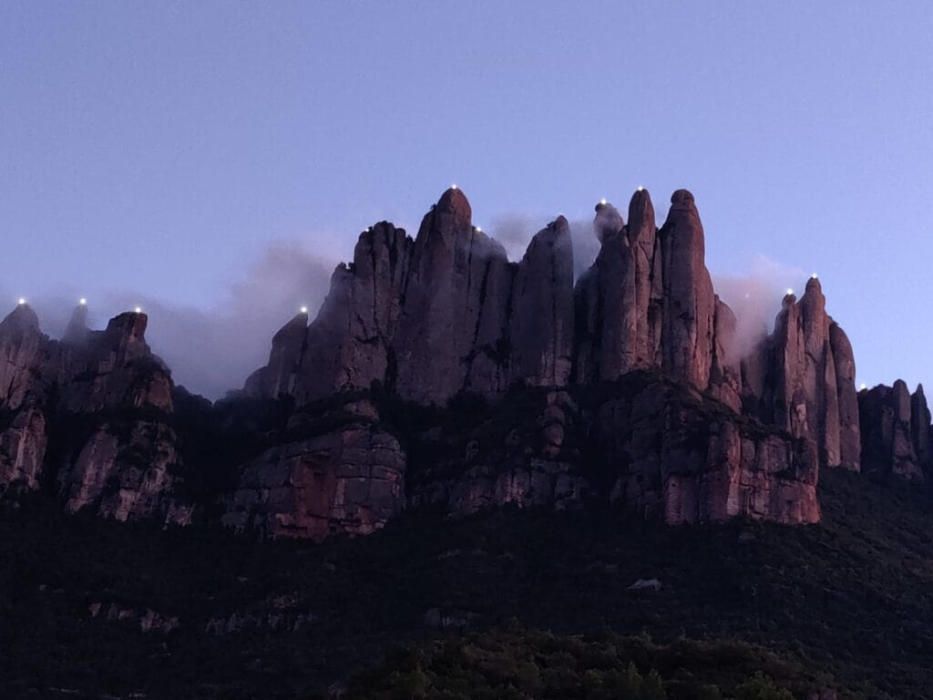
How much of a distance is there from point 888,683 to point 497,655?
24.6m

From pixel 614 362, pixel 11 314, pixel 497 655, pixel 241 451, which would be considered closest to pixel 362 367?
pixel 241 451

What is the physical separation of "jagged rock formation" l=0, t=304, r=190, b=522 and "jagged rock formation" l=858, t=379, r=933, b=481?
6451cm

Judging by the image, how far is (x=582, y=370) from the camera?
143125 mm

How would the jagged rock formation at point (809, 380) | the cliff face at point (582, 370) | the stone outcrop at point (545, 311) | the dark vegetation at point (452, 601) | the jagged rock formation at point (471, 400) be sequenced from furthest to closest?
the jagged rock formation at point (809, 380), the stone outcrop at point (545, 311), the jagged rock formation at point (471, 400), the cliff face at point (582, 370), the dark vegetation at point (452, 601)

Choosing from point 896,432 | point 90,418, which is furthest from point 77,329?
point 896,432

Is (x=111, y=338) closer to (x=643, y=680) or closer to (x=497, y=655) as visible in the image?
(x=497, y=655)

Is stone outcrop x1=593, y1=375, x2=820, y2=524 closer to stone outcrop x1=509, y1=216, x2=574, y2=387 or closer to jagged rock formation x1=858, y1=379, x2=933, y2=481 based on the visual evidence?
stone outcrop x1=509, y1=216, x2=574, y2=387

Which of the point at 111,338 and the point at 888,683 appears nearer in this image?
the point at 888,683

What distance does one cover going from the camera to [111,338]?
148125 millimetres

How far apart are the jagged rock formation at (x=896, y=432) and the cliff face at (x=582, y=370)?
257 cm

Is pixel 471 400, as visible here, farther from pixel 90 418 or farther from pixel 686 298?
pixel 90 418

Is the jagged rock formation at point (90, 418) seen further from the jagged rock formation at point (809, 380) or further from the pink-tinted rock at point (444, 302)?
the jagged rock formation at point (809, 380)

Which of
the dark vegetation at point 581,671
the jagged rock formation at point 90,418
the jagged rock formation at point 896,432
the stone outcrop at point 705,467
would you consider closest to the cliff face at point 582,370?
the stone outcrop at point 705,467

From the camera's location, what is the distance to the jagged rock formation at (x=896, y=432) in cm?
15900
